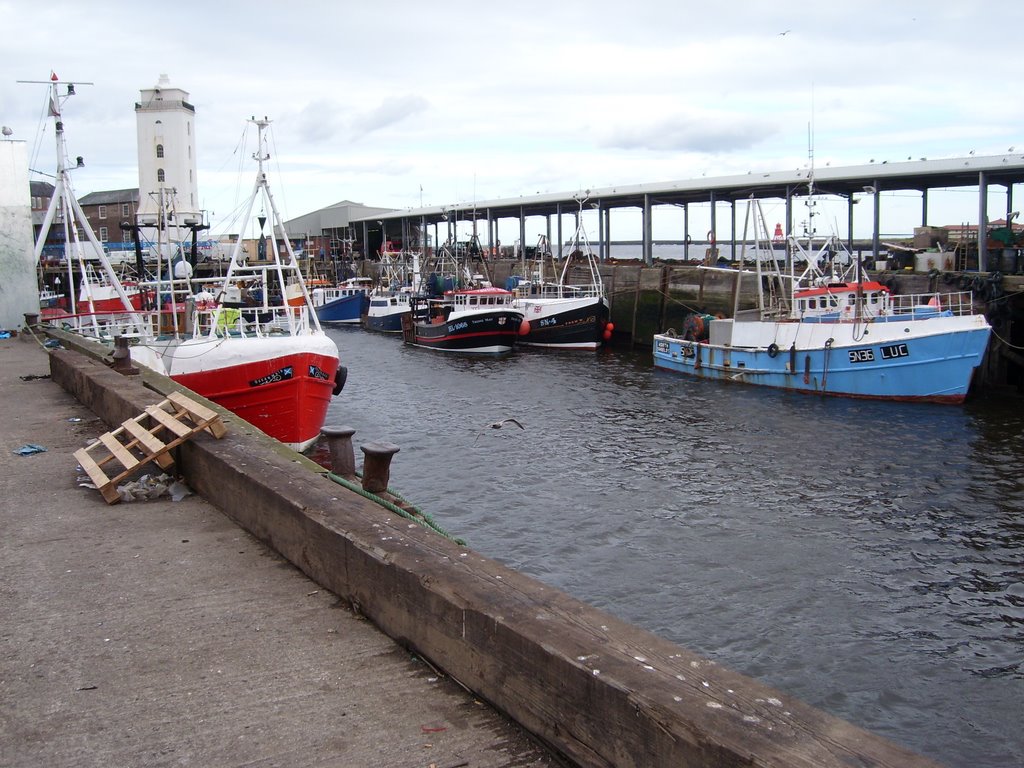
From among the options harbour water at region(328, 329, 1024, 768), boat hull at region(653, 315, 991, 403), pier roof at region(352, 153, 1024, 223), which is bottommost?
harbour water at region(328, 329, 1024, 768)

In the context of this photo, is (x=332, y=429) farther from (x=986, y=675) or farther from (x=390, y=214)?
(x=390, y=214)

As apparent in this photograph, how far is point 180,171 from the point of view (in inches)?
2926

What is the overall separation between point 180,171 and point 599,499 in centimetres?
6738

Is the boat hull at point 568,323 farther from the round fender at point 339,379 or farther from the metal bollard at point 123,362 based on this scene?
→ the metal bollard at point 123,362

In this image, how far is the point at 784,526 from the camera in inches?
585

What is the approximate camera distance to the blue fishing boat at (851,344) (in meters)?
26.0

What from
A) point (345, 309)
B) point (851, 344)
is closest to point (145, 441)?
point (851, 344)

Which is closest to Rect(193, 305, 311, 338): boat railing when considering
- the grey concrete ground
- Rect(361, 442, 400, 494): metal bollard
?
Rect(361, 442, 400, 494): metal bollard

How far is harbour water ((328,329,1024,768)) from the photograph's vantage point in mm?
9883

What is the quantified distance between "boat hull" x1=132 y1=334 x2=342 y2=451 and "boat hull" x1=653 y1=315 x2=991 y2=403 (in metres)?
16.7

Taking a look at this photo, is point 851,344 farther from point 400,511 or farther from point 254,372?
point 400,511

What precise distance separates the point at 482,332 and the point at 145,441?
115 feet

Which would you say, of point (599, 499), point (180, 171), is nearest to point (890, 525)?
point (599, 499)

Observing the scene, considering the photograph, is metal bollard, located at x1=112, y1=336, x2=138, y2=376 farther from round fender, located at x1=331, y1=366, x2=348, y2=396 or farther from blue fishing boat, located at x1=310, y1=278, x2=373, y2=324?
blue fishing boat, located at x1=310, y1=278, x2=373, y2=324
